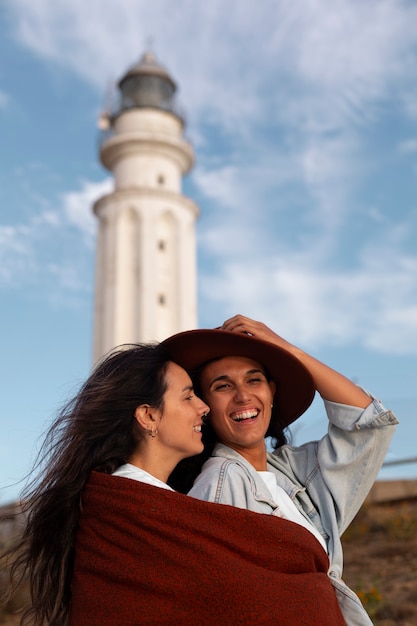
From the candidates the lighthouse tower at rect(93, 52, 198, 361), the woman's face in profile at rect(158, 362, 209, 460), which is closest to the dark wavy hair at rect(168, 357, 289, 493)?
the woman's face in profile at rect(158, 362, 209, 460)

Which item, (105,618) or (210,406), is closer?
(105,618)

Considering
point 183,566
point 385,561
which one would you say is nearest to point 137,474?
point 183,566

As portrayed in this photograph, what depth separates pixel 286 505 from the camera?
9.59ft

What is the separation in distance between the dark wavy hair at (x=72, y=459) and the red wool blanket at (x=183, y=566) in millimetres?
175

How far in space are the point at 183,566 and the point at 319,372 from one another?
46.2 inches

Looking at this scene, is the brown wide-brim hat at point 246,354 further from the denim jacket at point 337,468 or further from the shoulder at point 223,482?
the shoulder at point 223,482

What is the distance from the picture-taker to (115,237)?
2598cm

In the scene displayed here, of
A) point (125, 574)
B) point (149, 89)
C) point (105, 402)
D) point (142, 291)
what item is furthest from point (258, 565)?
point (149, 89)

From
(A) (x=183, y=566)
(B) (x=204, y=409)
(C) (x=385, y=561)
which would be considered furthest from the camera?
(C) (x=385, y=561)

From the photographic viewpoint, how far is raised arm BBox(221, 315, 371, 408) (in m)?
3.09

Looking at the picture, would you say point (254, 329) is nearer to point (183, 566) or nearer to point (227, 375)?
point (227, 375)

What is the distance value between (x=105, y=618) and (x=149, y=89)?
1137 inches

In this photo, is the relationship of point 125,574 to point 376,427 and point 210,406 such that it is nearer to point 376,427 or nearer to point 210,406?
point 210,406

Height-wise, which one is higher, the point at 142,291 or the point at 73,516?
the point at 142,291
